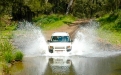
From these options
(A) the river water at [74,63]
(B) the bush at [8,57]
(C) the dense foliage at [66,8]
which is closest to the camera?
(A) the river water at [74,63]

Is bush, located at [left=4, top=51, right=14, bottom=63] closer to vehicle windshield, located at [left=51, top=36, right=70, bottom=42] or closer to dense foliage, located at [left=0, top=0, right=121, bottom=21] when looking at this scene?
vehicle windshield, located at [left=51, top=36, right=70, bottom=42]

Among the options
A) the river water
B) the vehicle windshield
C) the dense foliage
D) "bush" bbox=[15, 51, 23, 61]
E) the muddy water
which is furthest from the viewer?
the dense foliage

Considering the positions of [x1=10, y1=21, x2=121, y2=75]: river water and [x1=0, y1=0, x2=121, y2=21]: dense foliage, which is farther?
[x1=0, y1=0, x2=121, y2=21]: dense foliage

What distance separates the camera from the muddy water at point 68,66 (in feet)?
63.0

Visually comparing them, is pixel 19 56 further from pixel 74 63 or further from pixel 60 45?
pixel 60 45

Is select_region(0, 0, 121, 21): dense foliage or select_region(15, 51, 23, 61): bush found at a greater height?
select_region(15, 51, 23, 61): bush

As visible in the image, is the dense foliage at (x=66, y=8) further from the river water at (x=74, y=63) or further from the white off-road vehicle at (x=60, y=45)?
the white off-road vehicle at (x=60, y=45)

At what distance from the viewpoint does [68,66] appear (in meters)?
21.3

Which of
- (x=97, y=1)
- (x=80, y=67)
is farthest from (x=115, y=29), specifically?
(x=97, y=1)

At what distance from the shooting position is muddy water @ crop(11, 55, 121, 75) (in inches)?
755

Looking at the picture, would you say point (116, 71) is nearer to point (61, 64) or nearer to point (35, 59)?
point (61, 64)

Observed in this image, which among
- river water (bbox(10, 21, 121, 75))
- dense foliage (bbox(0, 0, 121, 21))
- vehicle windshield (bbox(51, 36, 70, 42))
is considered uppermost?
vehicle windshield (bbox(51, 36, 70, 42))

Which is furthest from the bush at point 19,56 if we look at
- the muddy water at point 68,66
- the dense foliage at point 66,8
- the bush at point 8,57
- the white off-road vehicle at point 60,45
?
the dense foliage at point 66,8

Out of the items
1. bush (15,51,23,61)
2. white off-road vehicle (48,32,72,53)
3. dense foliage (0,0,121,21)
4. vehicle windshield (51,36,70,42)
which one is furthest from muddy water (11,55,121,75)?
dense foliage (0,0,121,21)
